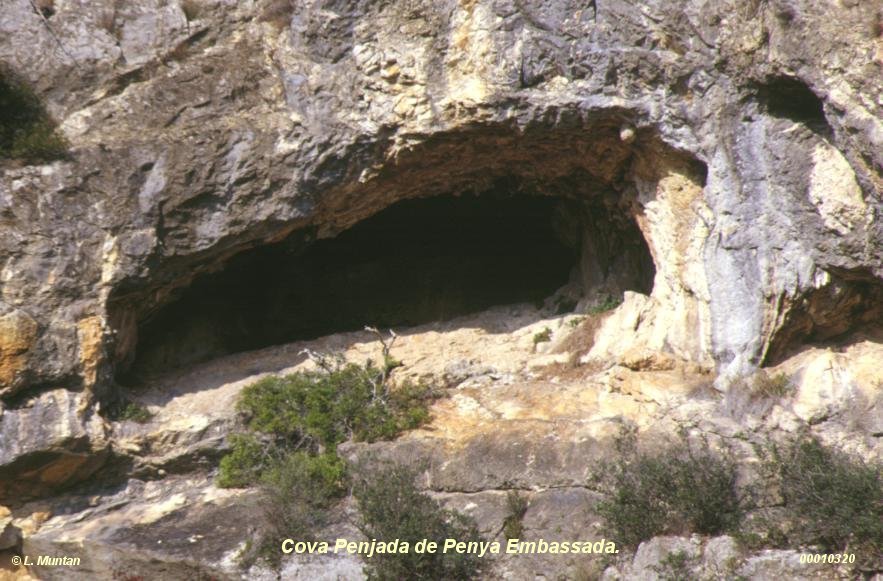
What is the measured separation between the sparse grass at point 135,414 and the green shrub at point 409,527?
2.18 meters

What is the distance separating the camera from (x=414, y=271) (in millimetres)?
12148

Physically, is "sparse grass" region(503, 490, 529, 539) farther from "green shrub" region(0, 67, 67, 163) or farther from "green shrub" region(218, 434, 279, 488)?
"green shrub" region(0, 67, 67, 163)

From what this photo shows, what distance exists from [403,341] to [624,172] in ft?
9.02

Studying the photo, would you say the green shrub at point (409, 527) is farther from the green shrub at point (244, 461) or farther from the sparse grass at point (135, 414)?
the sparse grass at point (135, 414)

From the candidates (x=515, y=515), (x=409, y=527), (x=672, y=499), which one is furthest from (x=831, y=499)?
(x=409, y=527)

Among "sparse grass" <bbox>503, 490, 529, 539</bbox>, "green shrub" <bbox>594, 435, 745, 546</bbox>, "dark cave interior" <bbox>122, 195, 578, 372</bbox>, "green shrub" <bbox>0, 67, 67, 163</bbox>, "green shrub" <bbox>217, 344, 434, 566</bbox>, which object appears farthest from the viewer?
"dark cave interior" <bbox>122, 195, 578, 372</bbox>

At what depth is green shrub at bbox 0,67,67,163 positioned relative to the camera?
899 centimetres

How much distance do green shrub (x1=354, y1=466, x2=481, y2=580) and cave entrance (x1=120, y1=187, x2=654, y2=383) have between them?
3.35m

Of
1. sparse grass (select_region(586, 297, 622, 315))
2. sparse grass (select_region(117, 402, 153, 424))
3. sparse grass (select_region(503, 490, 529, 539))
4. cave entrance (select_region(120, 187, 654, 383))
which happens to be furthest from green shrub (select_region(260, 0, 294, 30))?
sparse grass (select_region(503, 490, 529, 539))

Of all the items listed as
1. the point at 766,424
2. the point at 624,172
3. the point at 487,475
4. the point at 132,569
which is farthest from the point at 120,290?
the point at 766,424

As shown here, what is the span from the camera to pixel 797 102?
27.6 ft

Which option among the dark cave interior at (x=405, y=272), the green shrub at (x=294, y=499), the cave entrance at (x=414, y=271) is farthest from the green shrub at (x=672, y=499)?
the dark cave interior at (x=405, y=272)

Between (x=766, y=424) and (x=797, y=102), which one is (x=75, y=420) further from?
(x=797, y=102)

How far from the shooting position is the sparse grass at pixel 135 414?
30.5 ft
